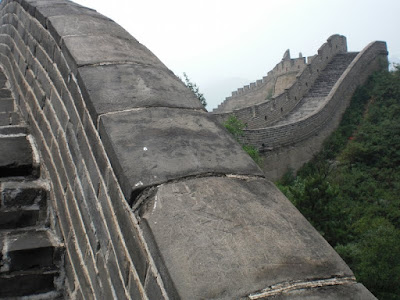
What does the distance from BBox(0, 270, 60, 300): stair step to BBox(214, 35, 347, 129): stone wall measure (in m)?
10.0

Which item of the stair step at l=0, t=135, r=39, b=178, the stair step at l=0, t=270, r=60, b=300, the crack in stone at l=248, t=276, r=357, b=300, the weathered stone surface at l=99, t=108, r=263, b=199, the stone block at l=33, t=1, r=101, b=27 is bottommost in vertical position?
the crack in stone at l=248, t=276, r=357, b=300

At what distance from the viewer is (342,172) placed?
11672mm

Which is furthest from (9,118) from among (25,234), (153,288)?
(153,288)

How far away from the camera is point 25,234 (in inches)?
66.7

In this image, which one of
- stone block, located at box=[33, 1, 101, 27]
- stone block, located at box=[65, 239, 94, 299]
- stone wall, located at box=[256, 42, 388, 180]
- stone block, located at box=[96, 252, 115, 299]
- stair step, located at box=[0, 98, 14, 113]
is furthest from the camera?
stone wall, located at box=[256, 42, 388, 180]

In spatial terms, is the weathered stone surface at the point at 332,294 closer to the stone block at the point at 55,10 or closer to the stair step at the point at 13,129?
the stair step at the point at 13,129

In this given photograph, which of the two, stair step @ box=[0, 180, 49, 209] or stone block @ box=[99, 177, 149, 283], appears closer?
stone block @ box=[99, 177, 149, 283]

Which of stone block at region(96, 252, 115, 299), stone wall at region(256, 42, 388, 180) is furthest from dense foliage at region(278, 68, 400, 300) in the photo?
stone block at region(96, 252, 115, 299)

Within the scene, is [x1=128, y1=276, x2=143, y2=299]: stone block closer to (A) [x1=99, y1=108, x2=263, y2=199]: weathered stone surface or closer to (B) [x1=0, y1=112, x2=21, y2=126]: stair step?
(A) [x1=99, y1=108, x2=263, y2=199]: weathered stone surface

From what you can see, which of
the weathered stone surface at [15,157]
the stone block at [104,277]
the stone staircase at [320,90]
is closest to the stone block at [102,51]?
the weathered stone surface at [15,157]

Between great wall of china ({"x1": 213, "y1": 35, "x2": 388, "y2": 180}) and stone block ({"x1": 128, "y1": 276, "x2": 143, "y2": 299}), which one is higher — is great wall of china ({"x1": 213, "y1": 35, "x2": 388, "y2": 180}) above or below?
above

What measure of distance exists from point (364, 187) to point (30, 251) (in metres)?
9.83

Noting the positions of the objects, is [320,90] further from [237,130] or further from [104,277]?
[104,277]

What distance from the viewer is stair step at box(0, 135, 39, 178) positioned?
1.87 m
